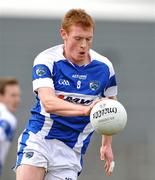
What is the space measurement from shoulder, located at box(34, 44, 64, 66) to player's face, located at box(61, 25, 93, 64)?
0.10 m

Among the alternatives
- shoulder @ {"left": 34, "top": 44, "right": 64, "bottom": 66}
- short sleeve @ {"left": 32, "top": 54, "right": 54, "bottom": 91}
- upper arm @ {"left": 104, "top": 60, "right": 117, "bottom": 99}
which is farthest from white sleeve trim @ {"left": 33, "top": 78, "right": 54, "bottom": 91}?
upper arm @ {"left": 104, "top": 60, "right": 117, "bottom": 99}

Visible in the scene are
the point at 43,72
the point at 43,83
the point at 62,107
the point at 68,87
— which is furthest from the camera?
the point at 68,87

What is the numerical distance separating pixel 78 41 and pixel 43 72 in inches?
18.0

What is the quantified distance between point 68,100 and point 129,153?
42.8 ft

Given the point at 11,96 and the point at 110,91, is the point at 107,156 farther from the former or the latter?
the point at 11,96

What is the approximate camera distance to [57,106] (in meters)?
8.54

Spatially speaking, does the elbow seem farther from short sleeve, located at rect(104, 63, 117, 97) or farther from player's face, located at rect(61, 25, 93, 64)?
short sleeve, located at rect(104, 63, 117, 97)

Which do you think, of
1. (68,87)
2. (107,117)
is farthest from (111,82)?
(107,117)

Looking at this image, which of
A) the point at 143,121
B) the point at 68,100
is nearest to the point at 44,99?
the point at 68,100

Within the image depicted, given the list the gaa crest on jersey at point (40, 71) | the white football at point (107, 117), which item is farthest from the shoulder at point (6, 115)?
the white football at point (107, 117)

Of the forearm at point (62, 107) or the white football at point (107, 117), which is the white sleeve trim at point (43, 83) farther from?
the white football at point (107, 117)

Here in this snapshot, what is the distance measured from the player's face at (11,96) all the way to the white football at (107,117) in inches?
255

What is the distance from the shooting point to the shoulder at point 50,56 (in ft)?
30.0

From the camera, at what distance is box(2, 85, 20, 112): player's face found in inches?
585
